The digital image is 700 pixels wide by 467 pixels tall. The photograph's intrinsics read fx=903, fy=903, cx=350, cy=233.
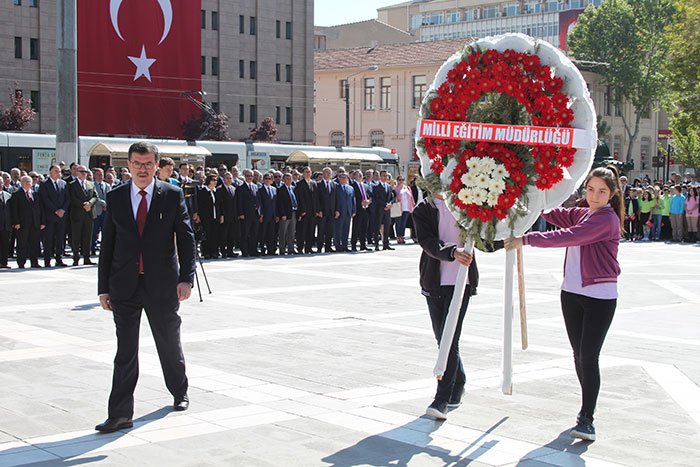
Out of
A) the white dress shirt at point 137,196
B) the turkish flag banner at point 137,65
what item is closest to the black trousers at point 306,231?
the white dress shirt at point 137,196

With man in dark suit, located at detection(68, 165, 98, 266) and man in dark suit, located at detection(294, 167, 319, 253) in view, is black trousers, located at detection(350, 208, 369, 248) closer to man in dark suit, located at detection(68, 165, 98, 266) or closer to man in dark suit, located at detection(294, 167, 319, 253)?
man in dark suit, located at detection(294, 167, 319, 253)

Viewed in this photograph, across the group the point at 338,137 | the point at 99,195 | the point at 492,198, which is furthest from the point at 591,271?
the point at 338,137

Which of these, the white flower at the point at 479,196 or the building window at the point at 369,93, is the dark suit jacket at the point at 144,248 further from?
the building window at the point at 369,93

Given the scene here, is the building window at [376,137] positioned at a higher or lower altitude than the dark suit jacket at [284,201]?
higher

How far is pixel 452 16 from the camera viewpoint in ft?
386

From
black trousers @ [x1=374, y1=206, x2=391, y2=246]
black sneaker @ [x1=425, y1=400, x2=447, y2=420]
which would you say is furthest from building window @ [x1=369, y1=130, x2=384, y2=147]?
black sneaker @ [x1=425, y1=400, x2=447, y2=420]

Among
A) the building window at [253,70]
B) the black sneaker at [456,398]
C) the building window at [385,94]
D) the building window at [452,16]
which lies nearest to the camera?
the black sneaker at [456,398]

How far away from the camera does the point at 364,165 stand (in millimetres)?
41781

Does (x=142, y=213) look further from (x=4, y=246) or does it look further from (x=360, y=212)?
(x=360, y=212)

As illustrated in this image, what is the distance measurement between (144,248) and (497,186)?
2545mm

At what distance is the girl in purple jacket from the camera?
6102mm

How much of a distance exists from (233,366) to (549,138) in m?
3.81

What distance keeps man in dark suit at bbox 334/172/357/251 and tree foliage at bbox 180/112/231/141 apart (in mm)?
31986

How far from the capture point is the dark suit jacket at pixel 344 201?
2295 centimetres
